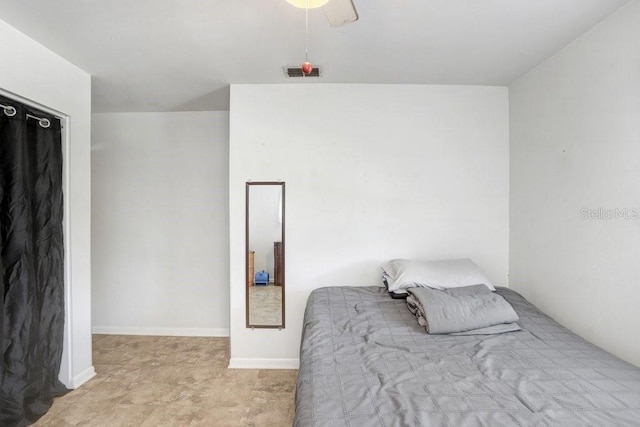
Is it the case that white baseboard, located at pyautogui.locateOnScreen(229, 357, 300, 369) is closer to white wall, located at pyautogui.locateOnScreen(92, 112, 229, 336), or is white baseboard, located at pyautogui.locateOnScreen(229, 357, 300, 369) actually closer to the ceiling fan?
white wall, located at pyautogui.locateOnScreen(92, 112, 229, 336)

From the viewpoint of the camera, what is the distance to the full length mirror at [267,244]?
9.47 feet

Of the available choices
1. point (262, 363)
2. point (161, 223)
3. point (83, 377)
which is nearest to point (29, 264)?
point (83, 377)

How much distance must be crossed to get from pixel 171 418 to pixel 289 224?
163 cm

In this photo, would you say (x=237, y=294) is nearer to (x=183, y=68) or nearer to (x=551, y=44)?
(x=183, y=68)

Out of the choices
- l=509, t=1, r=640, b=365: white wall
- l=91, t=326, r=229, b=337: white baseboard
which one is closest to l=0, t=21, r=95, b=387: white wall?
l=91, t=326, r=229, b=337: white baseboard

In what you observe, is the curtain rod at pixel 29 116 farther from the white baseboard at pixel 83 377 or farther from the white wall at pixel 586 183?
the white wall at pixel 586 183

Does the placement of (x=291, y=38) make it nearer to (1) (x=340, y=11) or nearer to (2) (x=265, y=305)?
(1) (x=340, y=11)

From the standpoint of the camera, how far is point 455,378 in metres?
1.37

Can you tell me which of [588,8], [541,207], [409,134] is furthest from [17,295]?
[588,8]

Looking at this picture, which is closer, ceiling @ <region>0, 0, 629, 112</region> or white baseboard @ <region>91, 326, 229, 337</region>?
ceiling @ <region>0, 0, 629, 112</region>

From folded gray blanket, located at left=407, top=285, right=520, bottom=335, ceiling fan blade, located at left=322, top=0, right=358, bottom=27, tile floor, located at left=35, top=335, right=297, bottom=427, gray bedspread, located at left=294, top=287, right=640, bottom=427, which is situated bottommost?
tile floor, located at left=35, top=335, right=297, bottom=427

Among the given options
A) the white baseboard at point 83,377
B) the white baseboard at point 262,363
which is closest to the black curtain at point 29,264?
the white baseboard at point 83,377

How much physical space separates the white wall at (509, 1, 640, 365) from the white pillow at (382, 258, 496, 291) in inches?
18.7

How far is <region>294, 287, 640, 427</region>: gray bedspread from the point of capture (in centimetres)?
110
